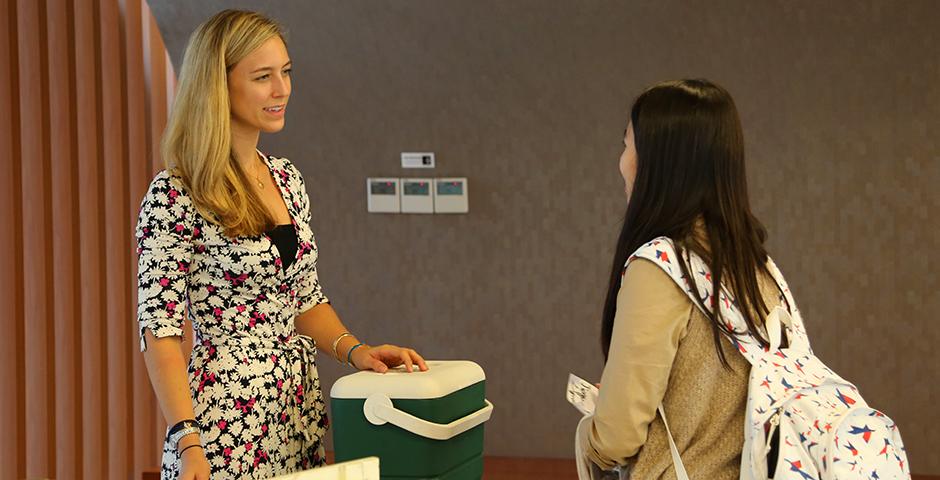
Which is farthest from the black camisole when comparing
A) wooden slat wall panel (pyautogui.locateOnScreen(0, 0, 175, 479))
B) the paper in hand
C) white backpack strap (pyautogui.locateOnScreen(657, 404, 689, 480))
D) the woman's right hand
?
wooden slat wall panel (pyautogui.locateOnScreen(0, 0, 175, 479))

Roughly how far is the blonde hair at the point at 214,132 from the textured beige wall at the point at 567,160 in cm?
262

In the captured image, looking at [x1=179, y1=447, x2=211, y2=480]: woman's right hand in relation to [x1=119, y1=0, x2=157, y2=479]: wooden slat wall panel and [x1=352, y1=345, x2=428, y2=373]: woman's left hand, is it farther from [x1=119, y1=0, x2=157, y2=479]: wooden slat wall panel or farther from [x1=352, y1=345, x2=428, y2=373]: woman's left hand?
[x1=119, y1=0, x2=157, y2=479]: wooden slat wall panel

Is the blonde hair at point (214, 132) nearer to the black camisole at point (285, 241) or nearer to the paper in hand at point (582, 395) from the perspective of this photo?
the black camisole at point (285, 241)

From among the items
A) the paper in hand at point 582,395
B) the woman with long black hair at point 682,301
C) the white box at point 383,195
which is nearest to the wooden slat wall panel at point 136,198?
the white box at point 383,195

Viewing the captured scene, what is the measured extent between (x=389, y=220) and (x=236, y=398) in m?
2.91

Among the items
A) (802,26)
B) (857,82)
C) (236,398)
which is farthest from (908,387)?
(236,398)

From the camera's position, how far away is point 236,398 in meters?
1.85

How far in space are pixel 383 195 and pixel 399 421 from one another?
9.94 ft

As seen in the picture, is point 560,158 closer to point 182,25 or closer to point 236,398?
point 182,25

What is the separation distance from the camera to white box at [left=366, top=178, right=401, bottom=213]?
15.4 ft

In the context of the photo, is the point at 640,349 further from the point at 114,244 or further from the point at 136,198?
the point at 136,198

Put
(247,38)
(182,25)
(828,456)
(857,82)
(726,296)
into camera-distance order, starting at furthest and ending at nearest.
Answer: (182,25) < (857,82) < (247,38) < (726,296) < (828,456)

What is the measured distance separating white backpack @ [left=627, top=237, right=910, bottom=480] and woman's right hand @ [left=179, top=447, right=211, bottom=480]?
79cm

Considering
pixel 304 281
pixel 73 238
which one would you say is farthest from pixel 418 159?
pixel 304 281
